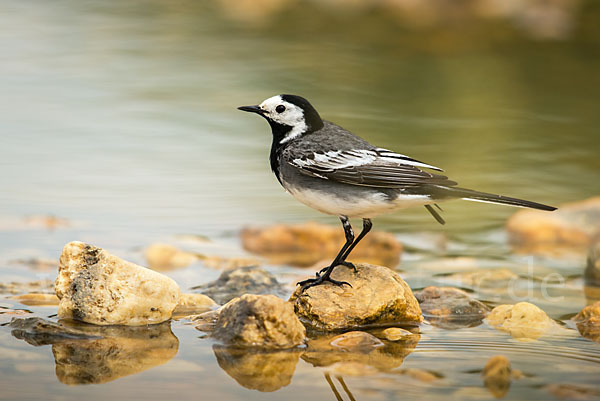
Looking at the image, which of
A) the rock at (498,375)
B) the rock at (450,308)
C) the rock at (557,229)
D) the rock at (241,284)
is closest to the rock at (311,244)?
the rock at (241,284)

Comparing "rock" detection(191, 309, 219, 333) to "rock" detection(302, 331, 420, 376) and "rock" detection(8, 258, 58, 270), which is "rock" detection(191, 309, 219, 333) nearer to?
"rock" detection(302, 331, 420, 376)

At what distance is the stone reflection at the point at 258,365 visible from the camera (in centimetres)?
460

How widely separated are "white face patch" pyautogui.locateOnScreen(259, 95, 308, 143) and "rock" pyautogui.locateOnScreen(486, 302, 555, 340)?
5.96 ft

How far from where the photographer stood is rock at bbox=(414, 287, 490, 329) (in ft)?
19.4

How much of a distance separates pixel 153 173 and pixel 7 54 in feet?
20.0

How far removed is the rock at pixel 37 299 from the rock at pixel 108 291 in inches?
18.2

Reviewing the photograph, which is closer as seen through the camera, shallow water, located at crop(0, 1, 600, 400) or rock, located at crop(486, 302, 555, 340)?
shallow water, located at crop(0, 1, 600, 400)

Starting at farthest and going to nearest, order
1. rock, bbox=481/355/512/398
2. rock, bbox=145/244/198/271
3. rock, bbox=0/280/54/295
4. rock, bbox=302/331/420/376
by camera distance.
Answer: rock, bbox=145/244/198/271 < rock, bbox=0/280/54/295 < rock, bbox=302/331/420/376 < rock, bbox=481/355/512/398

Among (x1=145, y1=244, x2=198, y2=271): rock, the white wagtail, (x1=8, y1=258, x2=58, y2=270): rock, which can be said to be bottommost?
(x1=8, y1=258, x2=58, y2=270): rock

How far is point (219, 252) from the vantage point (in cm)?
793

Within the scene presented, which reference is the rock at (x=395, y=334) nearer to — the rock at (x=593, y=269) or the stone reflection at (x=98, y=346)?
the stone reflection at (x=98, y=346)

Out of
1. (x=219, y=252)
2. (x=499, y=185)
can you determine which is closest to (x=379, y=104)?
(x=499, y=185)

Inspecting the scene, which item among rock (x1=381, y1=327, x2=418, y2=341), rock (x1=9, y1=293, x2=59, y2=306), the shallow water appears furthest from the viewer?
rock (x1=9, y1=293, x2=59, y2=306)

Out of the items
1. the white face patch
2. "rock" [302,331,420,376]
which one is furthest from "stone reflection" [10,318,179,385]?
the white face patch
